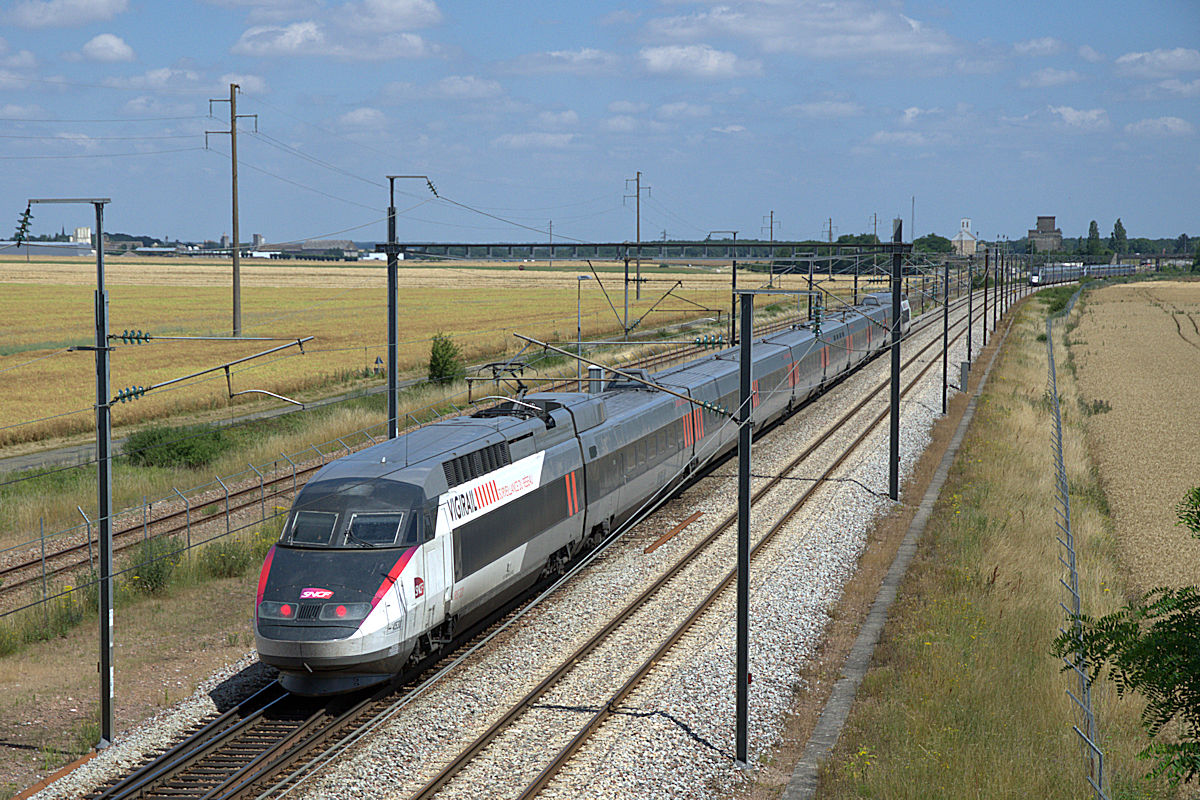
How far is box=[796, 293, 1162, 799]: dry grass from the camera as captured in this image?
1262 centimetres

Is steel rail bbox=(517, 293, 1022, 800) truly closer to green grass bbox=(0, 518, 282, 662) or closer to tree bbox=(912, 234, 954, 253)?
green grass bbox=(0, 518, 282, 662)

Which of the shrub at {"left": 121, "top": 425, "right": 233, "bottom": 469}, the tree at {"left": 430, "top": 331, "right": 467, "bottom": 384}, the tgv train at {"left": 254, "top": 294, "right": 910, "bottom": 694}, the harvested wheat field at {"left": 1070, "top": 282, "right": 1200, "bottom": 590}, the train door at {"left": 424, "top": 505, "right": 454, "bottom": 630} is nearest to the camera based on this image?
the tgv train at {"left": 254, "top": 294, "right": 910, "bottom": 694}

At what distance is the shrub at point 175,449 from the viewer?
34.2 meters

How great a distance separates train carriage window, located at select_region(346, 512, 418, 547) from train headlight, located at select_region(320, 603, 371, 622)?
42.7 inches

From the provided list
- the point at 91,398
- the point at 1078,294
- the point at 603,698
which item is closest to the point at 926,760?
the point at 603,698

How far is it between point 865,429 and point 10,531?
2671 cm

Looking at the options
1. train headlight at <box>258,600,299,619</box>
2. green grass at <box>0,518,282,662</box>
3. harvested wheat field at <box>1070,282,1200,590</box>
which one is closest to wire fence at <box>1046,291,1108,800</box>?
harvested wheat field at <box>1070,282,1200,590</box>

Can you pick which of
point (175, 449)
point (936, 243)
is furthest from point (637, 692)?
point (936, 243)

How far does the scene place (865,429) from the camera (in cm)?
3775

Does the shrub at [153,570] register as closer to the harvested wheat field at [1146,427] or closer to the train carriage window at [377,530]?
the train carriage window at [377,530]

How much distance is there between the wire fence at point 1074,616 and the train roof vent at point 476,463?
886 centimetres

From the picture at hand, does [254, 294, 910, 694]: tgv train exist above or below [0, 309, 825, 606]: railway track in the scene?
above

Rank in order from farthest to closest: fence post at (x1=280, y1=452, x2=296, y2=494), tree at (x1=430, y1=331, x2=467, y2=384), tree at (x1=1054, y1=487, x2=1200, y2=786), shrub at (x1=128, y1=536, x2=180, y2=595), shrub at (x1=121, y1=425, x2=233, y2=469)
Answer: tree at (x1=430, y1=331, x2=467, y2=384) < shrub at (x1=121, y1=425, x2=233, y2=469) < fence post at (x1=280, y1=452, x2=296, y2=494) < shrub at (x1=128, y1=536, x2=180, y2=595) < tree at (x1=1054, y1=487, x2=1200, y2=786)

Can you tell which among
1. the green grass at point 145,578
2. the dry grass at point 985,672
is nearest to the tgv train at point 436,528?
the green grass at point 145,578
